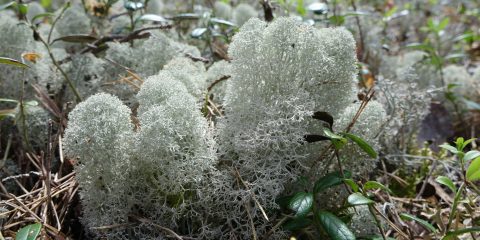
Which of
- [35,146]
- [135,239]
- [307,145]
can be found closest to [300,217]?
[307,145]

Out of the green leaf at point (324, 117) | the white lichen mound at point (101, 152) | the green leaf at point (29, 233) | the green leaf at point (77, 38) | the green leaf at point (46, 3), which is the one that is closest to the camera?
the green leaf at point (29, 233)

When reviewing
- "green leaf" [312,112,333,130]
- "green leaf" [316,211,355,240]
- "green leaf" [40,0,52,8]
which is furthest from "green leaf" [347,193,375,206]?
"green leaf" [40,0,52,8]

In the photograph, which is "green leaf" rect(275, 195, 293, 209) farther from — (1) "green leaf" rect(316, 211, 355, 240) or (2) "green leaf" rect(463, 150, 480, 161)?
(2) "green leaf" rect(463, 150, 480, 161)

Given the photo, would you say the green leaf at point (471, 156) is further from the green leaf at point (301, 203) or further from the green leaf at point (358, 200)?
the green leaf at point (301, 203)

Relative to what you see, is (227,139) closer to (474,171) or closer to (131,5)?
(474,171)

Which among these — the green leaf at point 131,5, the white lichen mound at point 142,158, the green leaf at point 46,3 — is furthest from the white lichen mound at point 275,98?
the green leaf at point 46,3

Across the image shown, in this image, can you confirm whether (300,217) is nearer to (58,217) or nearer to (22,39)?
(58,217)

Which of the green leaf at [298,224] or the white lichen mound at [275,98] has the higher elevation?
the white lichen mound at [275,98]
